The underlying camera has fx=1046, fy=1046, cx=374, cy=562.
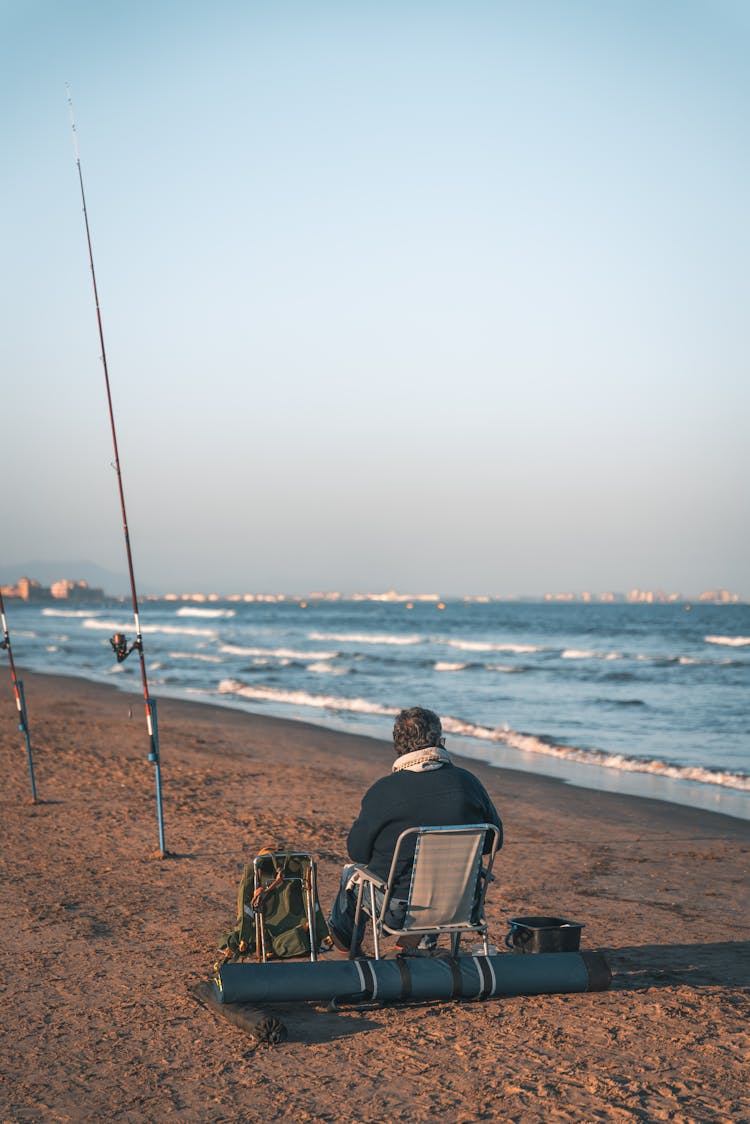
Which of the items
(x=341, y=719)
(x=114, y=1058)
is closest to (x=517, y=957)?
(x=114, y=1058)

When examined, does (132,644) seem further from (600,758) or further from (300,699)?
(300,699)

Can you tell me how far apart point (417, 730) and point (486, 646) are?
4583cm

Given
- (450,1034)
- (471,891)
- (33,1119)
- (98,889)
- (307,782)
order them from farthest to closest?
(307,782)
(98,889)
(471,891)
(450,1034)
(33,1119)

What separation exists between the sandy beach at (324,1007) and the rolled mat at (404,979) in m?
0.11

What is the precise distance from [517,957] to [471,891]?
43cm

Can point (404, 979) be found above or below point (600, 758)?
above

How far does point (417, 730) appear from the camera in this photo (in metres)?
4.95

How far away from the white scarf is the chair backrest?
0.31m

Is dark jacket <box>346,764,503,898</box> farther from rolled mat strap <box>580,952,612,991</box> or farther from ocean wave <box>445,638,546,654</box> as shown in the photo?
ocean wave <box>445,638,546,654</box>

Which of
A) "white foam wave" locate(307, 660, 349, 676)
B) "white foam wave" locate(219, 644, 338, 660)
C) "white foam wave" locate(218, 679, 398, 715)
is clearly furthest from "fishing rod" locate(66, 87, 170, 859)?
"white foam wave" locate(219, 644, 338, 660)

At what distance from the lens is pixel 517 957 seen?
5.01 m

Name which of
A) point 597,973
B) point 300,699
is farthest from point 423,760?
point 300,699

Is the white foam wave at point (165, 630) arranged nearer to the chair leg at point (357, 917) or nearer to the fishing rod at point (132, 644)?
the fishing rod at point (132, 644)

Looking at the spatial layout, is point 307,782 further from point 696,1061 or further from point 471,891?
point 696,1061
